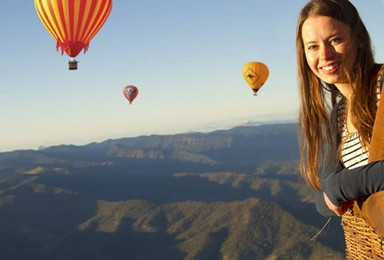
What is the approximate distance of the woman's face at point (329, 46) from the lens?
2801mm

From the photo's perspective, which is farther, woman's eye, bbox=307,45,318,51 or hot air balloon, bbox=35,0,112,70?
hot air balloon, bbox=35,0,112,70

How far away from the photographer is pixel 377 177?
2053mm

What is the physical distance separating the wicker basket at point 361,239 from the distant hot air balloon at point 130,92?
336 ft

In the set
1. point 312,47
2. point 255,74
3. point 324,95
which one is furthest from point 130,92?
point 312,47

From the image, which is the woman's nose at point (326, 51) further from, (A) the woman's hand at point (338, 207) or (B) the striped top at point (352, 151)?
(A) the woman's hand at point (338, 207)

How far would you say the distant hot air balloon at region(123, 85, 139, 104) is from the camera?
106 metres

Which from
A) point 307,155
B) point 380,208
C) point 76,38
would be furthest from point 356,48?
point 76,38

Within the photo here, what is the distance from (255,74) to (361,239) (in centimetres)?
8030

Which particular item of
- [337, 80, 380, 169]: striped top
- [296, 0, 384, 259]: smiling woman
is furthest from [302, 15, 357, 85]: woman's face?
[337, 80, 380, 169]: striped top

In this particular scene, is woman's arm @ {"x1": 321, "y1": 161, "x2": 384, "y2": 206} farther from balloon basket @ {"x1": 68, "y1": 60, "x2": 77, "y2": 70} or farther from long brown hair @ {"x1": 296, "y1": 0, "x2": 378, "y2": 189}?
balloon basket @ {"x1": 68, "y1": 60, "x2": 77, "y2": 70}

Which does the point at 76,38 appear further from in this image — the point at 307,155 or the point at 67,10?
the point at 307,155

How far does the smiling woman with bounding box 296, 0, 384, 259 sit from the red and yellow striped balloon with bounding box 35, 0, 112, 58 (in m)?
37.6

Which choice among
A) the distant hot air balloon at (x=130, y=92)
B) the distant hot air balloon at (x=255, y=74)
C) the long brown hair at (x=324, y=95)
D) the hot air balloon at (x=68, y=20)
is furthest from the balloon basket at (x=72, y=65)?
the distant hot air balloon at (x=130, y=92)

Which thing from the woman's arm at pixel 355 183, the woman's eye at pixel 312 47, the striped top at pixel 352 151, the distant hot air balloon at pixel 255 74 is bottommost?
the woman's arm at pixel 355 183
